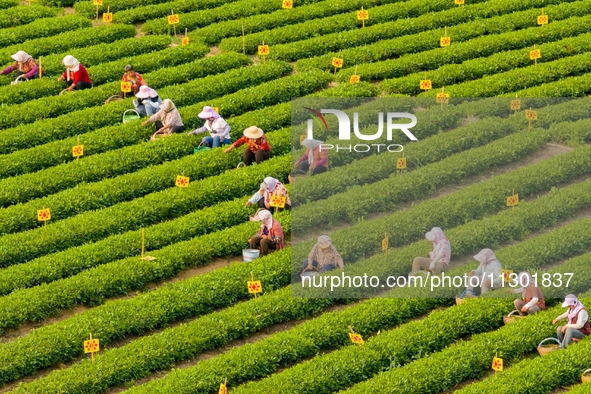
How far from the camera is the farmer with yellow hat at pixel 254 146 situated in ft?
102

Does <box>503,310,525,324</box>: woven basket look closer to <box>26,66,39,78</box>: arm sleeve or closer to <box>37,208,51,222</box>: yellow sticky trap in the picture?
<box>37,208,51,222</box>: yellow sticky trap

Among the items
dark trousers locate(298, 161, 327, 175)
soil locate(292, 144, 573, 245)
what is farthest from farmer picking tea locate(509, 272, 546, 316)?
dark trousers locate(298, 161, 327, 175)

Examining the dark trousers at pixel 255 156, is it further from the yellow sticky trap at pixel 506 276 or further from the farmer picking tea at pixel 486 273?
the yellow sticky trap at pixel 506 276

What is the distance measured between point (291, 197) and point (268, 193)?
1.06m

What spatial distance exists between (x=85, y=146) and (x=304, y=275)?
7.53 meters

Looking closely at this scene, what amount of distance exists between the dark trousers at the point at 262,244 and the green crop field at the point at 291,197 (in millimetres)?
274

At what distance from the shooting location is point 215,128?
32.1 m

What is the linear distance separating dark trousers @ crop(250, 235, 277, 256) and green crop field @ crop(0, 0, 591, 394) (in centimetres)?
27

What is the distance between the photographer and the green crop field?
25125 mm

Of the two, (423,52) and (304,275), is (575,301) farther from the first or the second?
(423,52)

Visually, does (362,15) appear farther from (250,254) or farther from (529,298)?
(529,298)

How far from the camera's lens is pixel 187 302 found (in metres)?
26.8

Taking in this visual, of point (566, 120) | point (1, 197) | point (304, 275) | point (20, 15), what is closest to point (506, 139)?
point (566, 120)

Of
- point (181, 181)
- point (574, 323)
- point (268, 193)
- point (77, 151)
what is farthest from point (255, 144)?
point (574, 323)
